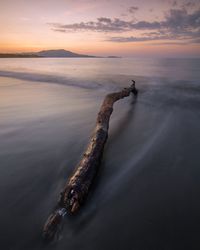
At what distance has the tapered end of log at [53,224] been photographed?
9.09 ft

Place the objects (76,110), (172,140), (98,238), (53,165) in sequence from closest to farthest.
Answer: (98,238), (53,165), (172,140), (76,110)

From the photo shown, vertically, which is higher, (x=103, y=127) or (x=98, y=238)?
(x=103, y=127)

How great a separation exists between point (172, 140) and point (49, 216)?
455 cm

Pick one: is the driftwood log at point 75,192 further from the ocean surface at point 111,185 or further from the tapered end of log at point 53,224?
the ocean surface at point 111,185

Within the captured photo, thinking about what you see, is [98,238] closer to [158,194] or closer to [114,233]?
[114,233]

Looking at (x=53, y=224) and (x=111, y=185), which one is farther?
(x=111, y=185)

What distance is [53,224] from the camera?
9.55 ft

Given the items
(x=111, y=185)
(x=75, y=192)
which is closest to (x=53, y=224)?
Result: (x=75, y=192)

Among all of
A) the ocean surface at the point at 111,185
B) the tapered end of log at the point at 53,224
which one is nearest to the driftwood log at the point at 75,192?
the tapered end of log at the point at 53,224

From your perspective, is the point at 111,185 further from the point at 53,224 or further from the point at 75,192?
the point at 53,224

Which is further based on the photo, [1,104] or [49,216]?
[1,104]

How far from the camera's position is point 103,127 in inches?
222

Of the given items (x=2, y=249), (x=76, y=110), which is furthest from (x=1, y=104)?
(x=2, y=249)

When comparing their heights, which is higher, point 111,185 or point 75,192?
point 75,192
